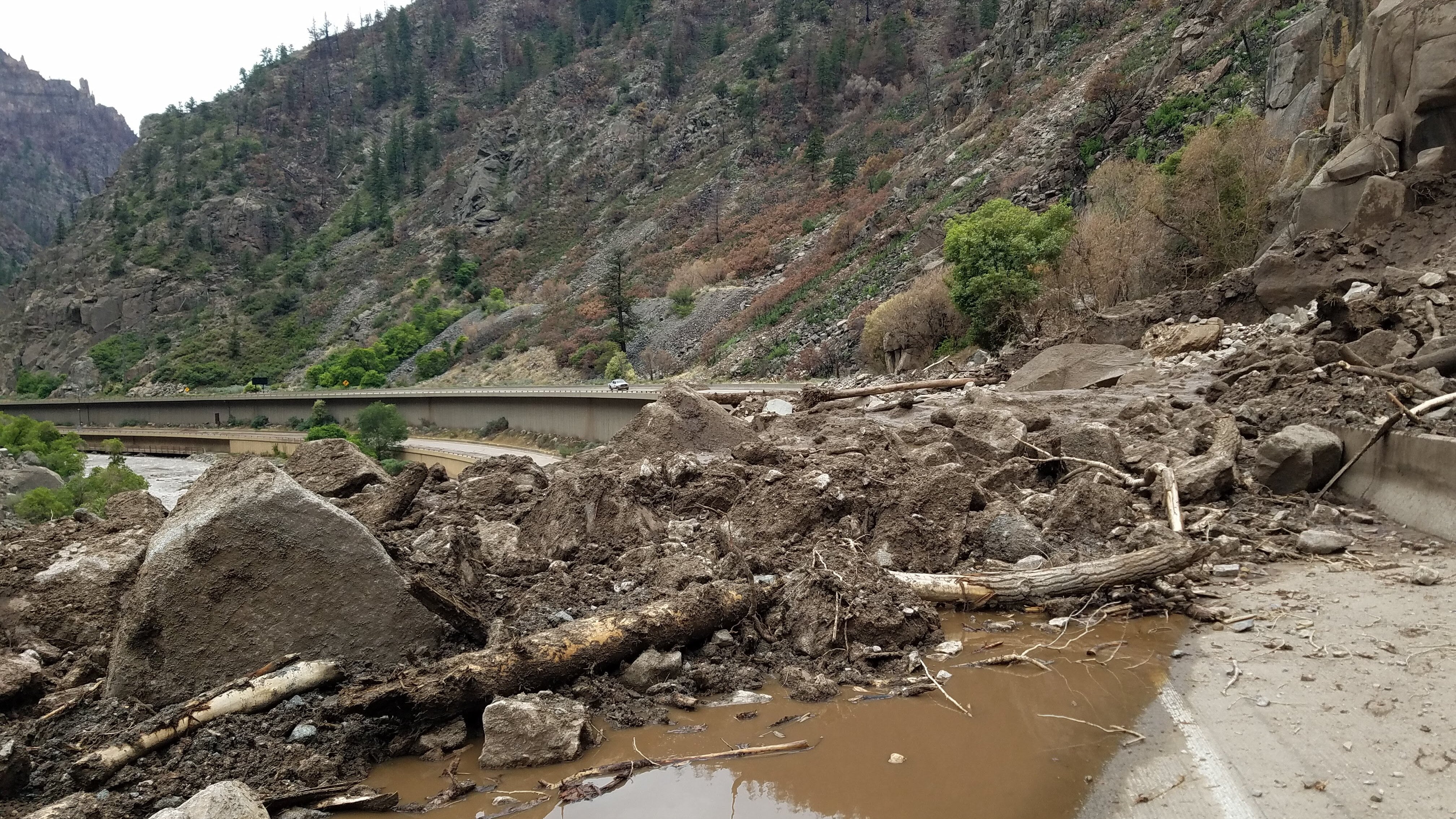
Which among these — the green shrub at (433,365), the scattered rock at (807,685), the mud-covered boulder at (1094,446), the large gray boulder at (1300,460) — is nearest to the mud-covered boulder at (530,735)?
the scattered rock at (807,685)

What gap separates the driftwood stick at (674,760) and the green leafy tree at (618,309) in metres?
45.8

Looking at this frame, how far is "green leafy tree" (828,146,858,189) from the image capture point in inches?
2404

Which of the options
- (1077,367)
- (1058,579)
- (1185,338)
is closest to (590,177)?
(1077,367)

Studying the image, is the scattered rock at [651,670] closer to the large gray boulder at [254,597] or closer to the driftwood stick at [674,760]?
the driftwood stick at [674,760]

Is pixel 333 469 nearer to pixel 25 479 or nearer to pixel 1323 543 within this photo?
pixel 1323 543

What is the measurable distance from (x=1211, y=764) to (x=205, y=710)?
18.1 feet

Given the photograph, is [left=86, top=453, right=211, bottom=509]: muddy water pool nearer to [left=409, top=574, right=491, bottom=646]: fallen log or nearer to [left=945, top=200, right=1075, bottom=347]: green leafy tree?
[left=409, top=574, right=491, bottom=646]: fallen log

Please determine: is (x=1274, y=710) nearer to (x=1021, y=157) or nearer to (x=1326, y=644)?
(x=1326, y=644)

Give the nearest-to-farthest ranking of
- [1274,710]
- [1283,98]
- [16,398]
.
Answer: [1274,710] → [1283,98] → [16,398]

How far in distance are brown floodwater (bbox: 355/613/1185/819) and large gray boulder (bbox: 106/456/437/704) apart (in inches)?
45.1

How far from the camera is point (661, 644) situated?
6016 millimetres

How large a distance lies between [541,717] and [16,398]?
288 ft

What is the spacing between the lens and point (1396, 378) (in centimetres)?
887

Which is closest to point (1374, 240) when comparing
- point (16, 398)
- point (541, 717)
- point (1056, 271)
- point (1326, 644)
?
point (1056, 271)
